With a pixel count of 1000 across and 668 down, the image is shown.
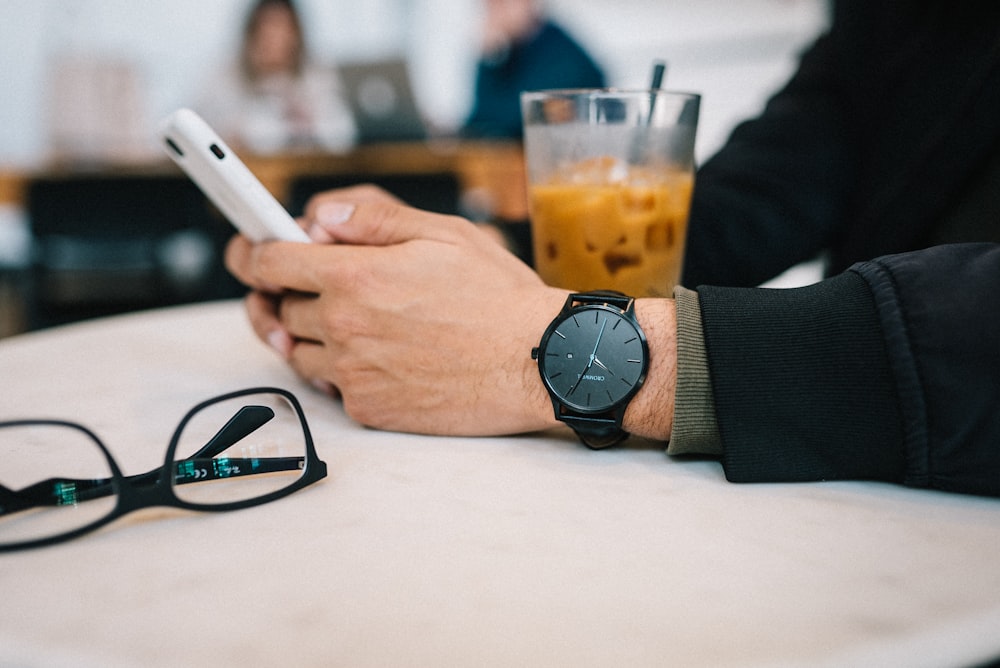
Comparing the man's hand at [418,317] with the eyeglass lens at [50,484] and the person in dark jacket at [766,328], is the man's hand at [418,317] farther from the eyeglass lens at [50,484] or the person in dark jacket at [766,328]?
the eyeglass lens at [50,484]

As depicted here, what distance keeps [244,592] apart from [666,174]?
525 mm

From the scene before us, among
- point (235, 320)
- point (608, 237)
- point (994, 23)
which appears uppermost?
point (994, 23)

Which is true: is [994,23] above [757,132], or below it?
above

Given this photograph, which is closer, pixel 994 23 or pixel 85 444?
pixel 85 444

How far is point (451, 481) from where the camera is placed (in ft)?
1.57

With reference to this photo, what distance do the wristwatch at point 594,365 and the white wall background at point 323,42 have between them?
13.9ft

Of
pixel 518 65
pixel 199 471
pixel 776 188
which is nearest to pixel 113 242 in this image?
pixel 776 188

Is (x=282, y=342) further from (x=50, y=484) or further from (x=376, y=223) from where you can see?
(x=50, y=484)

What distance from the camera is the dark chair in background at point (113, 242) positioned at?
2.27 meters

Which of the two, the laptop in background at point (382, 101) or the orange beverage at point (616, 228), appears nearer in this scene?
the orange beverage at point (616, 228)

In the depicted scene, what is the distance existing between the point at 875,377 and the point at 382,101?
9.32ft

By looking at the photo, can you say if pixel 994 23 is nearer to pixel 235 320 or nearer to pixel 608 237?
pixel 608 237

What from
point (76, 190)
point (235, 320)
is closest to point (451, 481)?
point (235, 320)

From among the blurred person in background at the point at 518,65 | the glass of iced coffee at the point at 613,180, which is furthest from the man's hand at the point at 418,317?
the blurred person in background at the point at 518,65
